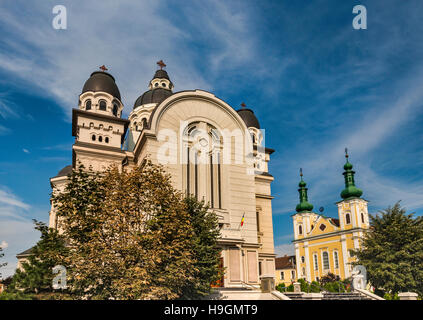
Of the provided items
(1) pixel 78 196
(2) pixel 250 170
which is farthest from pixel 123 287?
(2) pixel 250 170

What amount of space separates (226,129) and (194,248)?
1414cm

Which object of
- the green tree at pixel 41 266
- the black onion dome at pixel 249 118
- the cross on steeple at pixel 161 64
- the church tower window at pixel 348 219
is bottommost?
the green tree at pixel 41 266

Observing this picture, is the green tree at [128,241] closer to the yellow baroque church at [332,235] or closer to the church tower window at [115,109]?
the church tower window at [115,109]

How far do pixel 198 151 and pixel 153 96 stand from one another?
66.2 feet

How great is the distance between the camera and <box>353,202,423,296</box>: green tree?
30469 mm

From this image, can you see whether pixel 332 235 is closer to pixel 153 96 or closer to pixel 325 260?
pixel 325 260

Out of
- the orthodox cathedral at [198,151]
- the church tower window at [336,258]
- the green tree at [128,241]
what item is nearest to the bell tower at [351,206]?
the church tower window at [336,258]

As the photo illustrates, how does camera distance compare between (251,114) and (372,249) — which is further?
(251,114)

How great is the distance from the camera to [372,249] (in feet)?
109

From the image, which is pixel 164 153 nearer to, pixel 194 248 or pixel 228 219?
pixel 228 219

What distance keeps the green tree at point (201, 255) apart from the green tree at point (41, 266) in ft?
22.9

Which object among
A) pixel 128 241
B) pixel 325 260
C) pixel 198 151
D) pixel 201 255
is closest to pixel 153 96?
pixel 198 151

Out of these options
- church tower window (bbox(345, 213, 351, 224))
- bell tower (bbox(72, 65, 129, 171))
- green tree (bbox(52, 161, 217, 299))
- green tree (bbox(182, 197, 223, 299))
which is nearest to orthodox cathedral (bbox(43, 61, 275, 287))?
bell tower (bbox(72, 65, 129, 171))

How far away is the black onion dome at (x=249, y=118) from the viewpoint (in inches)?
1730
